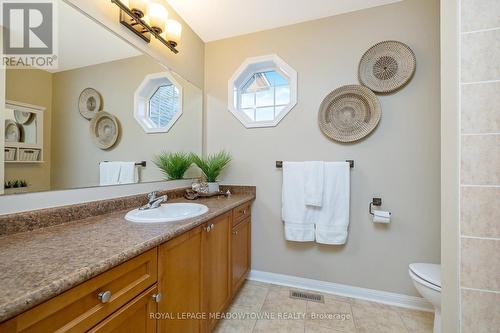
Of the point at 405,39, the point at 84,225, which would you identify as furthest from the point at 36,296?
the point at 405,39

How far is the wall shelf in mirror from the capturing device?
0.85 m

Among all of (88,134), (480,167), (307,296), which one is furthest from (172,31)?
(307,296)

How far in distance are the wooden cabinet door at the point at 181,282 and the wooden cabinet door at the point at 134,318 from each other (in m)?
0.05

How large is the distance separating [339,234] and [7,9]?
91.0 inches

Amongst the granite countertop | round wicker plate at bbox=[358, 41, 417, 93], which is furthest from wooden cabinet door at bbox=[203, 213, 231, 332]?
round wicker plate at bbox=[358, 41, 417, 93]

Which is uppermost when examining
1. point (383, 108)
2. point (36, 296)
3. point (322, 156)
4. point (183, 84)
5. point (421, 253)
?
point (183, 84)

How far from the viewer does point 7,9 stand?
0.84 m

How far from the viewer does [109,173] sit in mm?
1264

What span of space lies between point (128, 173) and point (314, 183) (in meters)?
1.44

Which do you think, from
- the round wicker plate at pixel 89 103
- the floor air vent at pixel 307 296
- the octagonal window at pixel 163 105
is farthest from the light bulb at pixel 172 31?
the floor air vent at pixel 307 296

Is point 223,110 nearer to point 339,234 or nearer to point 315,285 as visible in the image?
point 339,234

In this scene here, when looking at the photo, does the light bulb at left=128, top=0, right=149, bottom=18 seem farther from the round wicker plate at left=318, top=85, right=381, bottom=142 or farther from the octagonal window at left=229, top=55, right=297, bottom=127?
the round wicker plate at left=318, top=85, right=381, bottom=142

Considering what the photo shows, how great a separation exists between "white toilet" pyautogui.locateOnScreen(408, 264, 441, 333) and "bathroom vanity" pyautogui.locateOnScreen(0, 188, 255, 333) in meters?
1.30

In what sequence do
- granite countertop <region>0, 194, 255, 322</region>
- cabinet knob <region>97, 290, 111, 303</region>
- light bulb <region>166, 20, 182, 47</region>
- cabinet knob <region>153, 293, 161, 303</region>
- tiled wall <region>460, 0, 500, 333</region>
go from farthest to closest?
light bulb <region>166, 20, 182, 47</region>
tiled wall <region>460, 0, 500, 333</region>
cabinet knob <region>153, 293, 161, 303</region>
cabinet knob <region>97, 290, 111, 303</region>
granite countertop <region>0, 194, 255, 322</region>
